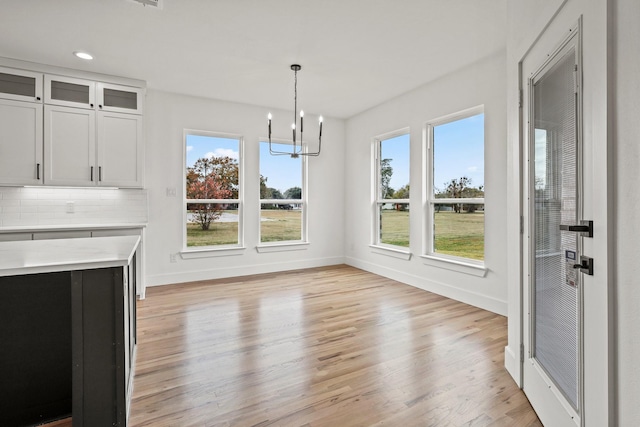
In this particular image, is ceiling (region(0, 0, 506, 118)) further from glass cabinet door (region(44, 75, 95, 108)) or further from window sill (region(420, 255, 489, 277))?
window sill (region(420, 255, 489, 277))

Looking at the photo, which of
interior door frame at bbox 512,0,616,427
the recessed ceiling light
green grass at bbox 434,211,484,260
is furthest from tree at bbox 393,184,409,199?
the recessed ceiling light

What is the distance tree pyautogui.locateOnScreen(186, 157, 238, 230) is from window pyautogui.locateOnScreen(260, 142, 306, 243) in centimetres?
52

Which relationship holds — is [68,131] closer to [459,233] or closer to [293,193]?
[293,193]

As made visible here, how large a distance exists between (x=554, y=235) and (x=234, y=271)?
4459 millimetres

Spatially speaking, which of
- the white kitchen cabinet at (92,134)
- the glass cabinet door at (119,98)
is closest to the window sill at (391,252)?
the white kitchen cabinet at (92,134)

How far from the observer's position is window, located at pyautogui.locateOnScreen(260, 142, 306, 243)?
18.2ft

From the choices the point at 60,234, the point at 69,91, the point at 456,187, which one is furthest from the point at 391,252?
the point at 69,91

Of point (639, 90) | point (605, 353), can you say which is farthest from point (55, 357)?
point (639, 90)

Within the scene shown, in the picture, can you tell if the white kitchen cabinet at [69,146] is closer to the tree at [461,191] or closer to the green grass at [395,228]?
the green grass at [395,228]

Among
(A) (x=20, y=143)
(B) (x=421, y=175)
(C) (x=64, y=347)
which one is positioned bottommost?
(C) (x=64, y=347)

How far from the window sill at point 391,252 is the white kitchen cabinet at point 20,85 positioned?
4.86 meters

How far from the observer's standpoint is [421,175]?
4508mm

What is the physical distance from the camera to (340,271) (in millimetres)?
5586

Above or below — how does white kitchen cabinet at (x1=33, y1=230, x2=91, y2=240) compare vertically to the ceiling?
below
